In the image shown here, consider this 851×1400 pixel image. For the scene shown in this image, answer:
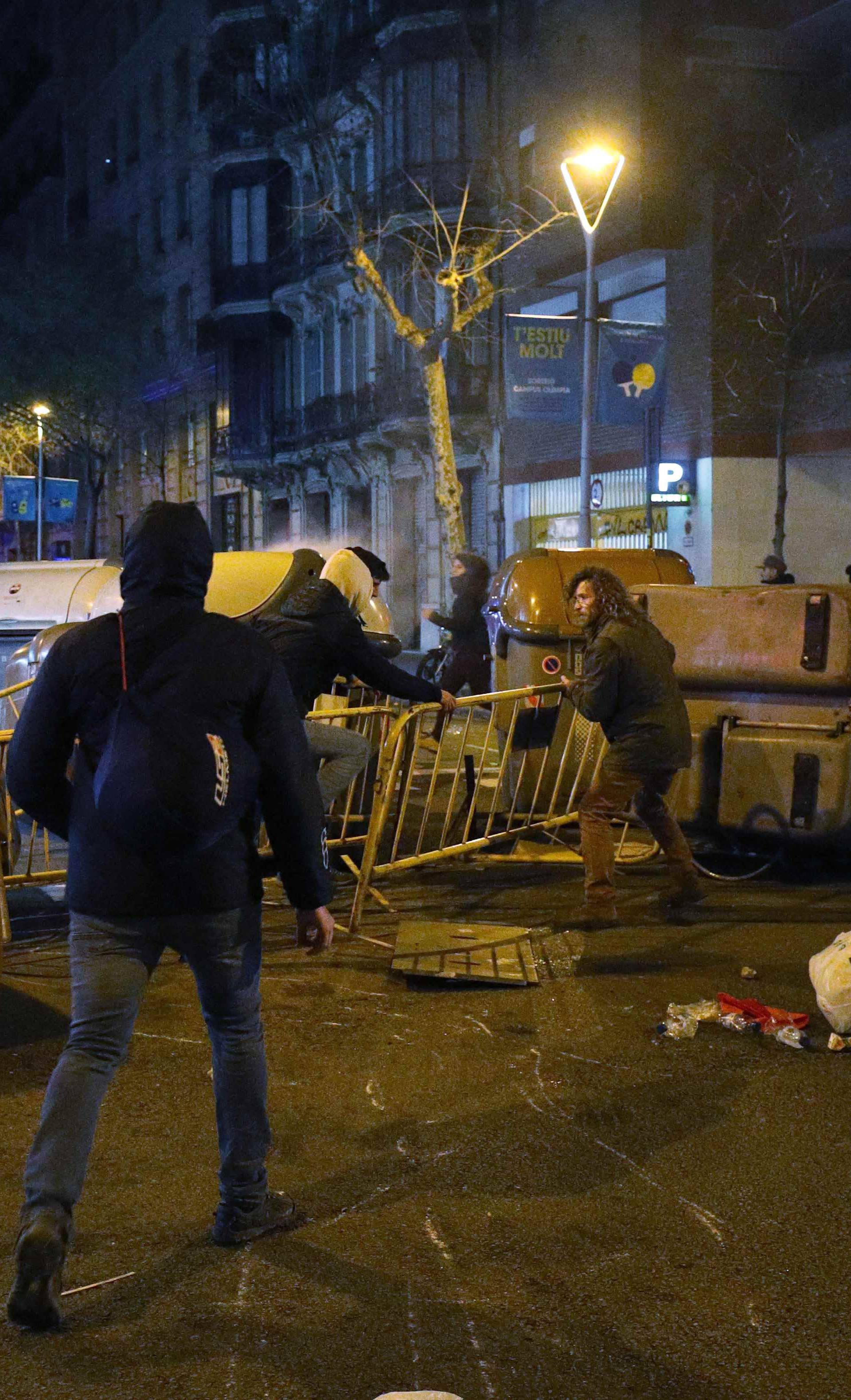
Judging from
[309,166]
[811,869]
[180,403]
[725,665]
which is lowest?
[811,869]

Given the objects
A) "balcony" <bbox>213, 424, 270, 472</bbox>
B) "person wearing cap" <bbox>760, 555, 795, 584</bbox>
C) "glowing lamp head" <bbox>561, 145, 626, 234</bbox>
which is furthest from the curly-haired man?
"balcony" <bbox>213, 424, 270, 472</bbox>

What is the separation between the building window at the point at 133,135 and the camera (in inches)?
2089

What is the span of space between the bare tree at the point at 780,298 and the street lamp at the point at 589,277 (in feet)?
16.8

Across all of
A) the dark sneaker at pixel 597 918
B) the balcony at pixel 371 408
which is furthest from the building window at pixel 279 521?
the dark sneaker at pixel 597 918

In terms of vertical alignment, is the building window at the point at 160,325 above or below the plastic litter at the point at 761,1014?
above

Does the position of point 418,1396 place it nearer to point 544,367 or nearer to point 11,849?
point 11,849

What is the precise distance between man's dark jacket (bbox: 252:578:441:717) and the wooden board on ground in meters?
1.16

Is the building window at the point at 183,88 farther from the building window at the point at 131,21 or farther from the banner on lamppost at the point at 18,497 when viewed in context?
the banner on lamppost at the point at 18,497

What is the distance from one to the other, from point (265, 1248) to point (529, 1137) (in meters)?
1.10

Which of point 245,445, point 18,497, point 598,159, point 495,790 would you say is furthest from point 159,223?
point 495,790

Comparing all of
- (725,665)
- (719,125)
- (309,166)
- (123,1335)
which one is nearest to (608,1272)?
(123,1335)

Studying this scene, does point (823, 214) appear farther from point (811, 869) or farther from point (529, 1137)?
point (529, 1137)

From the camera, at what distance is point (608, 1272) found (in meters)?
3.71

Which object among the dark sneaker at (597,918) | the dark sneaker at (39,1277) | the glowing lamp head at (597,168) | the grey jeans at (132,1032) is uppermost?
the glowing lamp head at (597,168)
